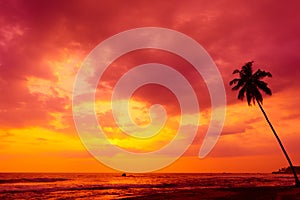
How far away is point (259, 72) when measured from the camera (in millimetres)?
45250

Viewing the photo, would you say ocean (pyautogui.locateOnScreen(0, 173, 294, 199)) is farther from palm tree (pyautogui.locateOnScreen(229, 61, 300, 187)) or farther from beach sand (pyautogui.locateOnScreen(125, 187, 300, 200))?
palm tree (pyautogui.locateOnScreen(229, 61, 300, 187))

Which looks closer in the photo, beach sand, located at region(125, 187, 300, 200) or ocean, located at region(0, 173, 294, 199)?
beach sand, located at region(125, 187, 300, 200)

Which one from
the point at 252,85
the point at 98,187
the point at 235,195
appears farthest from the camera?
the point at 98,187

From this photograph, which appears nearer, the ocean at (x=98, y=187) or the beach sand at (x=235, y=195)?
the beach sand at (x=235, y=195)

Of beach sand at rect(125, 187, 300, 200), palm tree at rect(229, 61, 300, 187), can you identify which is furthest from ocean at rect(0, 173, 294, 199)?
palm tree at rect(229, 61, 300, 187)

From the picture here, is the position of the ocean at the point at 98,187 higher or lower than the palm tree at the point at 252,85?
lower

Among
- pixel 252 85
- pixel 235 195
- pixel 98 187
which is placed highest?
pixel 252 85

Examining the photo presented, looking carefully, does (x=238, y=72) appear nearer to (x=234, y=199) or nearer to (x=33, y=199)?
(x=234, y=199)

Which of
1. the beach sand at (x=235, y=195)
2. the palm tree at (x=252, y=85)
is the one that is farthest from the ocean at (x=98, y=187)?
the palm tree at (x=252, y=85)

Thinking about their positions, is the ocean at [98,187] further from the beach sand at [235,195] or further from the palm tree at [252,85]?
the palm tree at [252,85]

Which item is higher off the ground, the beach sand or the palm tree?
the palm tree

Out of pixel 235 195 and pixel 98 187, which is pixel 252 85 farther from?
pixel 98 187

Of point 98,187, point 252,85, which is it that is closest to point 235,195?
point 252,85

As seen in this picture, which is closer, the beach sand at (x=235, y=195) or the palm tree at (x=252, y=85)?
the beach sand at (x=235, y=195)
